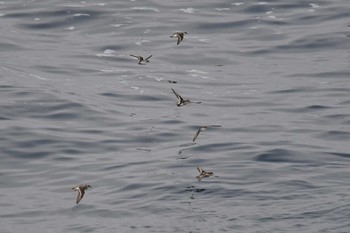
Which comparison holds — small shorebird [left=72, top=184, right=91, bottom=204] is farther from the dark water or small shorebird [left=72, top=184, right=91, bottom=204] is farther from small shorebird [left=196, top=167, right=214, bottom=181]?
small shorebird [left=196, top=167, right=214, bottom=181]

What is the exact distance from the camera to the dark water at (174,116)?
2391 cm

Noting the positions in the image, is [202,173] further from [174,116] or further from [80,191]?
[174,116]

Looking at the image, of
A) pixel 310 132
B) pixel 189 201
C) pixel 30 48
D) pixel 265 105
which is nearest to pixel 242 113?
pixel 265 105

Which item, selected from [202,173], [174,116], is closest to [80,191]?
[202,173]

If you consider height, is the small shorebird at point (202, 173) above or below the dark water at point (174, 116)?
above

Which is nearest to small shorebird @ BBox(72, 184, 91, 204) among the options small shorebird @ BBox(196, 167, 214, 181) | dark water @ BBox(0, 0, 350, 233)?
dark water @ BBox(0, 0, 350, 233)

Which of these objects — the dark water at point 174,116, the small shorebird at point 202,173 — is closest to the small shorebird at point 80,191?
the dark water at point 174,116

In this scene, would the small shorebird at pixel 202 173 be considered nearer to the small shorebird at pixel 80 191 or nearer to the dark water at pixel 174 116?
the dark water at pixel 174 116

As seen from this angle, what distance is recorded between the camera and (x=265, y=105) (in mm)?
32438

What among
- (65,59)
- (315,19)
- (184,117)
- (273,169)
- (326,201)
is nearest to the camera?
(326,201)

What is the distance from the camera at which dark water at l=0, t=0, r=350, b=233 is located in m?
23.9

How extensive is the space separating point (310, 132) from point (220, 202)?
614cm

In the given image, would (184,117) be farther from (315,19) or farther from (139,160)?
(315,19)

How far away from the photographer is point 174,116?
104 ft
